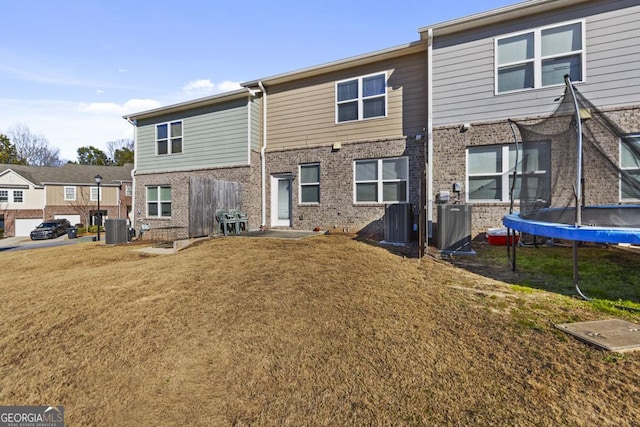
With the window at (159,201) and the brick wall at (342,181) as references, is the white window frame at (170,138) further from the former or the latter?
the brick wall at (342,181)

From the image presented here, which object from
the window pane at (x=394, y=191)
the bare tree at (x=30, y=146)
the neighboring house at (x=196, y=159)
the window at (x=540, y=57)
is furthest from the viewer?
the bare tree at (x=30, y=146)

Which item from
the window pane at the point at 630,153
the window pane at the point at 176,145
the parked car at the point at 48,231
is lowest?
the parked car at the point at 48,231

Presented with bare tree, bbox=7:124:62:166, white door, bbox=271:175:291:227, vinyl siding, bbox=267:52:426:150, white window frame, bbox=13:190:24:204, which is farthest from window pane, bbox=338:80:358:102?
bare tree, bbox=7:124:62:166

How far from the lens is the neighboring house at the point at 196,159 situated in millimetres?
11570

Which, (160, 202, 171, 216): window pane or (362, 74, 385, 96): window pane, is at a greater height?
(362, 74, 385, 96): window pane

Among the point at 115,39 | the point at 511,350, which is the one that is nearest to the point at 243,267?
the point at 511,350

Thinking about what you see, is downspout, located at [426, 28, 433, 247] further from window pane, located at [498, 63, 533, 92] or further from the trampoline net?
the trampoline net

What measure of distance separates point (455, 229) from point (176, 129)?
1259cm

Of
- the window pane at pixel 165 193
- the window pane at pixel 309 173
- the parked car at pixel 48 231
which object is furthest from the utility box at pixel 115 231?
the parked car at pixel 48 231

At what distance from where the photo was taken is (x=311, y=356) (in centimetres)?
262

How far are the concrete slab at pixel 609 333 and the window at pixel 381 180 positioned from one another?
6746mm

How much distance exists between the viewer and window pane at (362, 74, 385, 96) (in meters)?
9.99

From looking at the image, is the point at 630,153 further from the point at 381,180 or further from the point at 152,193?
the point at 152,193

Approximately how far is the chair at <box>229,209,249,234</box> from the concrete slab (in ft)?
31.8
